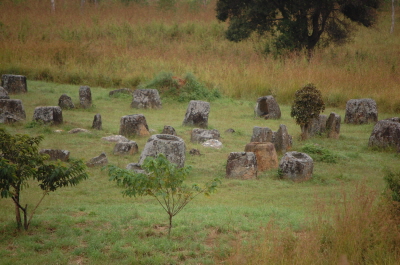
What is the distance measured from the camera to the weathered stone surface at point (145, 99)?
16156 mm

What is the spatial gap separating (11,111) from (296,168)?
320 inches

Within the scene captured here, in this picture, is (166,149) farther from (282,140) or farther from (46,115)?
(46,115)

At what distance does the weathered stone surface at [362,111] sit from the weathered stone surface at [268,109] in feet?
7.69

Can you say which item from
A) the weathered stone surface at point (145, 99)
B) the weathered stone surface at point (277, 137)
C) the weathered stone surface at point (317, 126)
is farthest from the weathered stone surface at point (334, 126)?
the weathered stone surface at point (145, 99)

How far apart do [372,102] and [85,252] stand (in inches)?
474

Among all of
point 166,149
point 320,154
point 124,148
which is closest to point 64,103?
point 124,148

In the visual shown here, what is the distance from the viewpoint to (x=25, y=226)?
5.55 m

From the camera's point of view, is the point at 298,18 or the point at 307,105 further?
the point at 298,18

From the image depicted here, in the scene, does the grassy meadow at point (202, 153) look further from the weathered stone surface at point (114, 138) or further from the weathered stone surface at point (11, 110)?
the weathered stone surface at point (11, 110)

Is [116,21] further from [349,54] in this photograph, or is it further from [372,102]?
[372,102]

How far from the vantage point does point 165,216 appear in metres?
6.29

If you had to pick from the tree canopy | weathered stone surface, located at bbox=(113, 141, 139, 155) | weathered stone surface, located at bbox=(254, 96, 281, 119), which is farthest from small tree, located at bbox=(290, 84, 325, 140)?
the tree canopy

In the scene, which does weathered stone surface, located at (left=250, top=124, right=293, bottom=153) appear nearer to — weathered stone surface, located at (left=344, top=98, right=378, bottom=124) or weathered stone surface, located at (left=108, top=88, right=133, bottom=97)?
weathered stone surface, located at (left=344, top=98, right=378, bottom=124)

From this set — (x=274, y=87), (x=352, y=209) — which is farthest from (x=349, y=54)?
(x=352, y=209)
